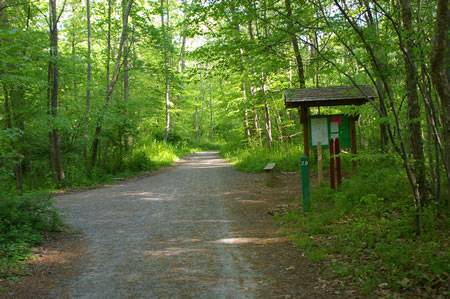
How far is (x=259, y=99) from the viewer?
1306 centimetres

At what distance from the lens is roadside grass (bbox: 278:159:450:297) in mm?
3633

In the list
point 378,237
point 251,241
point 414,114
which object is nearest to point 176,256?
point 251,241

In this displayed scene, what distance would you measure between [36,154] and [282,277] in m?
16.1

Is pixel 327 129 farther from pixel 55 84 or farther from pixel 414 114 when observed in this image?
pixel 55 84

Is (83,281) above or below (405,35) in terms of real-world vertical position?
below

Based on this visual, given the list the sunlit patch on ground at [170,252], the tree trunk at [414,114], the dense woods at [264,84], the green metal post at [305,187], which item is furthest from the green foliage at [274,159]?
the sunlit patch on ground at [170,252]

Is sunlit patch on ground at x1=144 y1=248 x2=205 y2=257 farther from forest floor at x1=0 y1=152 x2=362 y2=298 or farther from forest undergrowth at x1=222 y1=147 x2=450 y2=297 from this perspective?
forest undergrowth at x1=222 y1=147 x2=450 y2=297

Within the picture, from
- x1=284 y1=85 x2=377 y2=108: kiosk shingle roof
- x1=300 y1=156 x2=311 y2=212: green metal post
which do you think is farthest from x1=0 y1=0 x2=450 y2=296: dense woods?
x1=300 y1=156 x2=311 y2=212: green metal post

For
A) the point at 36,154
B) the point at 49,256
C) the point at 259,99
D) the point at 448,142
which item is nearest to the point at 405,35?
the point at 448,142

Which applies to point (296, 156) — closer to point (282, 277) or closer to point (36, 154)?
point (282, 277)

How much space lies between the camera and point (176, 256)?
5.04 metres

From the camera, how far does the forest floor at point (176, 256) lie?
3910mm

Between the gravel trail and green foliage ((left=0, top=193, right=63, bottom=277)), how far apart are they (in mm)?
534

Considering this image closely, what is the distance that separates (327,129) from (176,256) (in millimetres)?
5865
